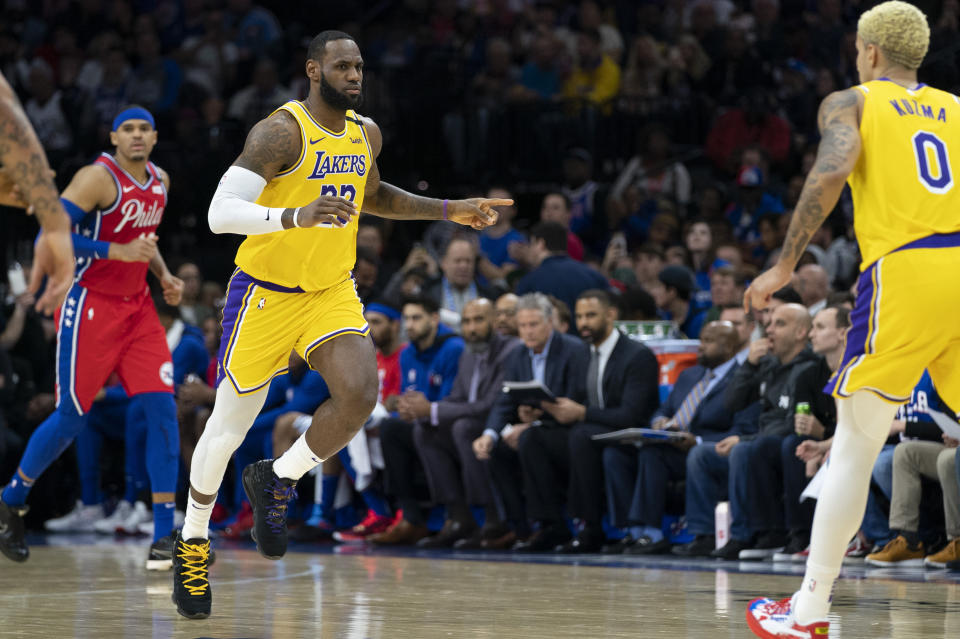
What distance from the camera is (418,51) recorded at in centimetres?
1452

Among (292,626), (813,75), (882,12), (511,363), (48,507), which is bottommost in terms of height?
(48,507)

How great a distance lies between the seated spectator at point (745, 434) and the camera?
8.10 metres

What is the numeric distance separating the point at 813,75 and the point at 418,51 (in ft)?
13.5

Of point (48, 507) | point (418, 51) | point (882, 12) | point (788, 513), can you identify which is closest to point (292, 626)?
point (882, 12)

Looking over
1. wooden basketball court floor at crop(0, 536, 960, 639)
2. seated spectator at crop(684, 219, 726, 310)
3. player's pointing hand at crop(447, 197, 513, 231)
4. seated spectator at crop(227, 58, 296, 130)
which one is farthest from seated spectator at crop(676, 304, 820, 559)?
seated spectator at crop(227, 58, 296, 130)

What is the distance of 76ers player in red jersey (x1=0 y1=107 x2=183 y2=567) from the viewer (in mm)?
7043

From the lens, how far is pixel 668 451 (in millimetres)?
8617

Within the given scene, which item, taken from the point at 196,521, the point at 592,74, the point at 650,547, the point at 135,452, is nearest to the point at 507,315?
the point at 650,547

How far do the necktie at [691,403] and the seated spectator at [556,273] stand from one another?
138 cm

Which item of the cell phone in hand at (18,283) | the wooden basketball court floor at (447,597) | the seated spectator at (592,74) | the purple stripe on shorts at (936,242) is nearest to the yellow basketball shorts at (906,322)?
the purple stripe on shorts at (936,242)

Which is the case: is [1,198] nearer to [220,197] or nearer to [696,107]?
[220,197]

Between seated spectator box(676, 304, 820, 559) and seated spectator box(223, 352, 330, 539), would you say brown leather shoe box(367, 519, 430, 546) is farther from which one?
seated spectator box(676, 304, 820, 559)

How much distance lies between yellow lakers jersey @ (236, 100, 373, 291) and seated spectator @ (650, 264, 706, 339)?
509 centimetres

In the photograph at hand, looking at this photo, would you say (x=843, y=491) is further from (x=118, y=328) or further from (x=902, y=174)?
(x=118, y=328)
